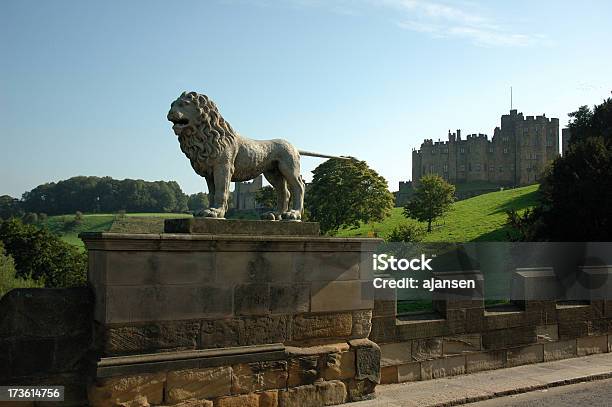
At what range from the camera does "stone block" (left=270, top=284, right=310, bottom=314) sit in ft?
20.0

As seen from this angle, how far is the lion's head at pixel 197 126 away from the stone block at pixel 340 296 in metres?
1.95

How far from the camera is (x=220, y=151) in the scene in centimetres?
607

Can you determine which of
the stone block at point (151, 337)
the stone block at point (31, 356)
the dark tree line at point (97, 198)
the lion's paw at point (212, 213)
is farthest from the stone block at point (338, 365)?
the dark tree line at point (97, 198)

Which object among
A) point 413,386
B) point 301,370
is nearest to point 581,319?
point 413,386

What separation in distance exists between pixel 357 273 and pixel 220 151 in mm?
2251

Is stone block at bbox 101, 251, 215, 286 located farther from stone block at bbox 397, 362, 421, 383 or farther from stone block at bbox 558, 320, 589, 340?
stone block at bbox 558, 320, 589, 340

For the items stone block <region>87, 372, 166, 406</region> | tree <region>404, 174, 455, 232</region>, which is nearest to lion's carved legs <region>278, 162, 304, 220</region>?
stone block <region>87, 372, 166, 406</region>

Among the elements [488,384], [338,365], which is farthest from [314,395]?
[488,384]

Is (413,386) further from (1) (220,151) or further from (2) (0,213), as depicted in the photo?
(2) (0,213)

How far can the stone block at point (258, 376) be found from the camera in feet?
19.0

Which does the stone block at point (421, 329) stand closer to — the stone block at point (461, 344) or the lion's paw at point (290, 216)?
the stone block at point (461, 344)

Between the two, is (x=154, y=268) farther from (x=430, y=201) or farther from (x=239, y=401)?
A: (x=430, y=201)

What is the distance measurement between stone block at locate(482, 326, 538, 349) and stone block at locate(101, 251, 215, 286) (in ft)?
15.2

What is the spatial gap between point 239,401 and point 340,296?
66.4 inches
